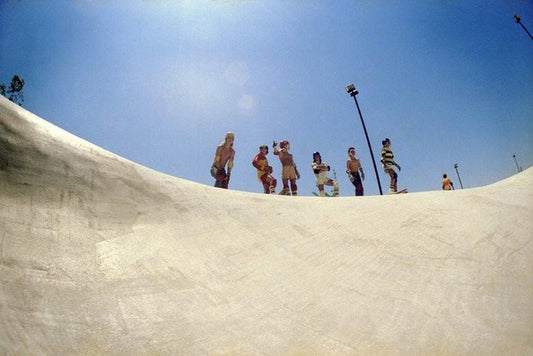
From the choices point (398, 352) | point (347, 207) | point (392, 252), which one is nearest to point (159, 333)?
point (398, 352)

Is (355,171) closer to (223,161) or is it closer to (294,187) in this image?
(294,187)

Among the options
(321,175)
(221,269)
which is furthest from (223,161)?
(221,269)

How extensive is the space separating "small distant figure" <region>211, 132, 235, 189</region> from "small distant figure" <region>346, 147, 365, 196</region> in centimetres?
326

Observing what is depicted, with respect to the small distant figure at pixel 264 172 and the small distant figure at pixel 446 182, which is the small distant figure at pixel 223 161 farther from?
the small distant figure at pixel 446 182

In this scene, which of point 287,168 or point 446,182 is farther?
point 446,182

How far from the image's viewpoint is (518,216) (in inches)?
87.2

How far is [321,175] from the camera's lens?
24.6 feet

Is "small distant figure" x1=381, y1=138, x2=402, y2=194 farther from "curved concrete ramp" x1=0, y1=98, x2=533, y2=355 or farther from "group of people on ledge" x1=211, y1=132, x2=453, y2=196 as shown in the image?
"curved concrete ramp" x1=0, y1=98, x2=533, y2=355

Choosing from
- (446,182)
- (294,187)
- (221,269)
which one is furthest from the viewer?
(446,182)

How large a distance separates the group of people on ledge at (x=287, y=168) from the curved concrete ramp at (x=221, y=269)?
13.5 feet

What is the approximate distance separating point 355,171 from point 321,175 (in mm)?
985

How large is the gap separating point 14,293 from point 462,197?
10.6 feet

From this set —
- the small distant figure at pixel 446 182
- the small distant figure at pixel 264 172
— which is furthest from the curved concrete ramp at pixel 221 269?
the small distant figure at pixel 446 182

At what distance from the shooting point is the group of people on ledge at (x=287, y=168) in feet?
21.2
